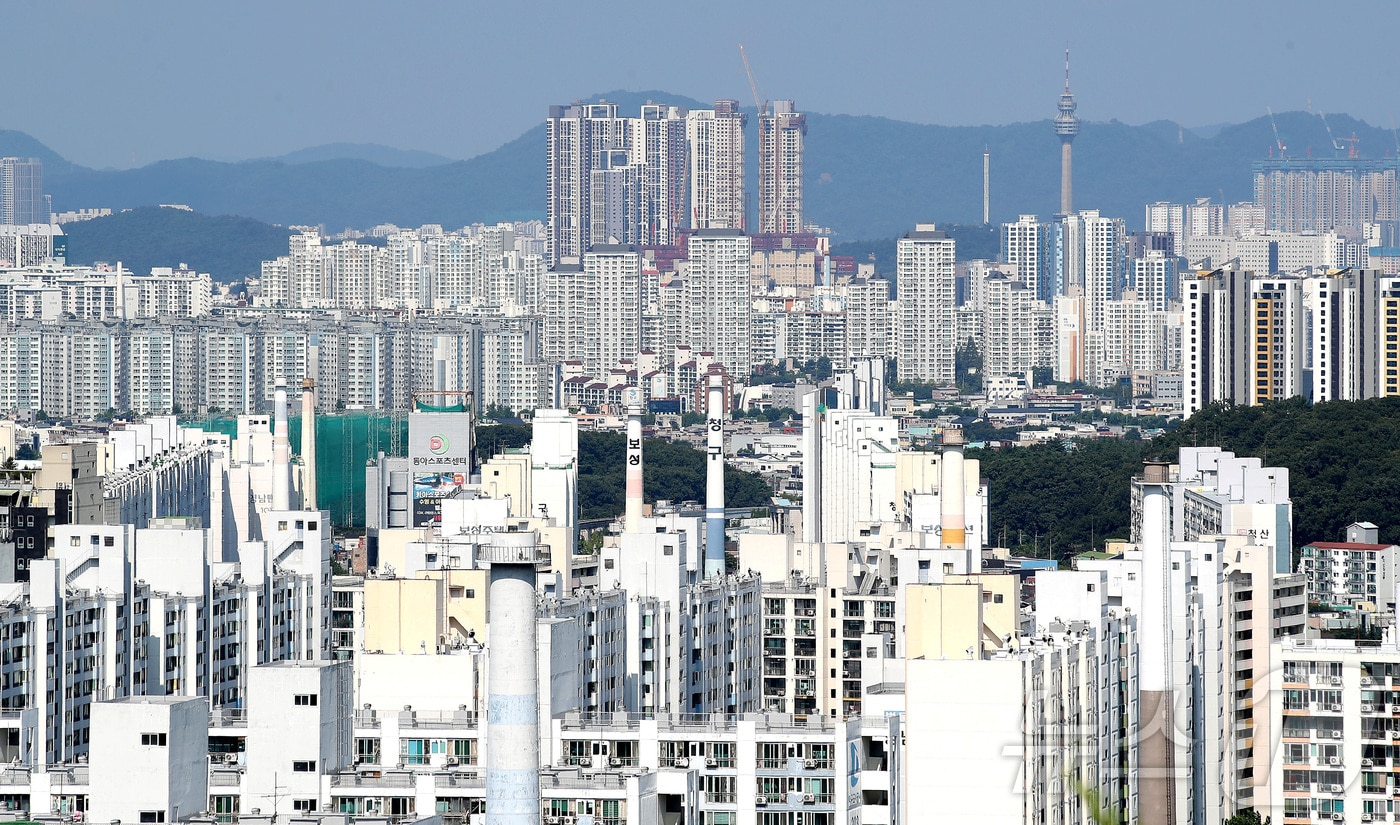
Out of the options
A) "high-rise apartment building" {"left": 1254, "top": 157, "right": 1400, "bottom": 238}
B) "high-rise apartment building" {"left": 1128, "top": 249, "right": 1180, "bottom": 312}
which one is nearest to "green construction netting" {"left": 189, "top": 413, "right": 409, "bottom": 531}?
"high-rise apartment building" {"left": 1128, "top": 249, "right": 1180, "bottom": 312}

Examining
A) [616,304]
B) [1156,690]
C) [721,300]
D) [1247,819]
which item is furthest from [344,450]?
[721,300]

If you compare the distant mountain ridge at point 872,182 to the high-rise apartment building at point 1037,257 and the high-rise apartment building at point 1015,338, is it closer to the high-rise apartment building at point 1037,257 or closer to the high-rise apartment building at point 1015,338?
the high-rise apartment building at point 1037,257

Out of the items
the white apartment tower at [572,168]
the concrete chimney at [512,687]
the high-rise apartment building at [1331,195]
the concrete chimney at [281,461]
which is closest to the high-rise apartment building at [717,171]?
the white apartment tower at [572,168]

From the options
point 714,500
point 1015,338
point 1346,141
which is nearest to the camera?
point 714,500

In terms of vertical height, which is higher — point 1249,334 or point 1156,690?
point 1249,334

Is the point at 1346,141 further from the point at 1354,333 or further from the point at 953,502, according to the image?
the point at 953,502

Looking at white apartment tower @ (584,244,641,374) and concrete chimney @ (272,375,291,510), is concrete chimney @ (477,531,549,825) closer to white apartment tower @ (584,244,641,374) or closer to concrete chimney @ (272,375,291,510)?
concrete chimney @ (272,375,291,510)

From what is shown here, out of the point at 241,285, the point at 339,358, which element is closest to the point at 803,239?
the point at 241,285
